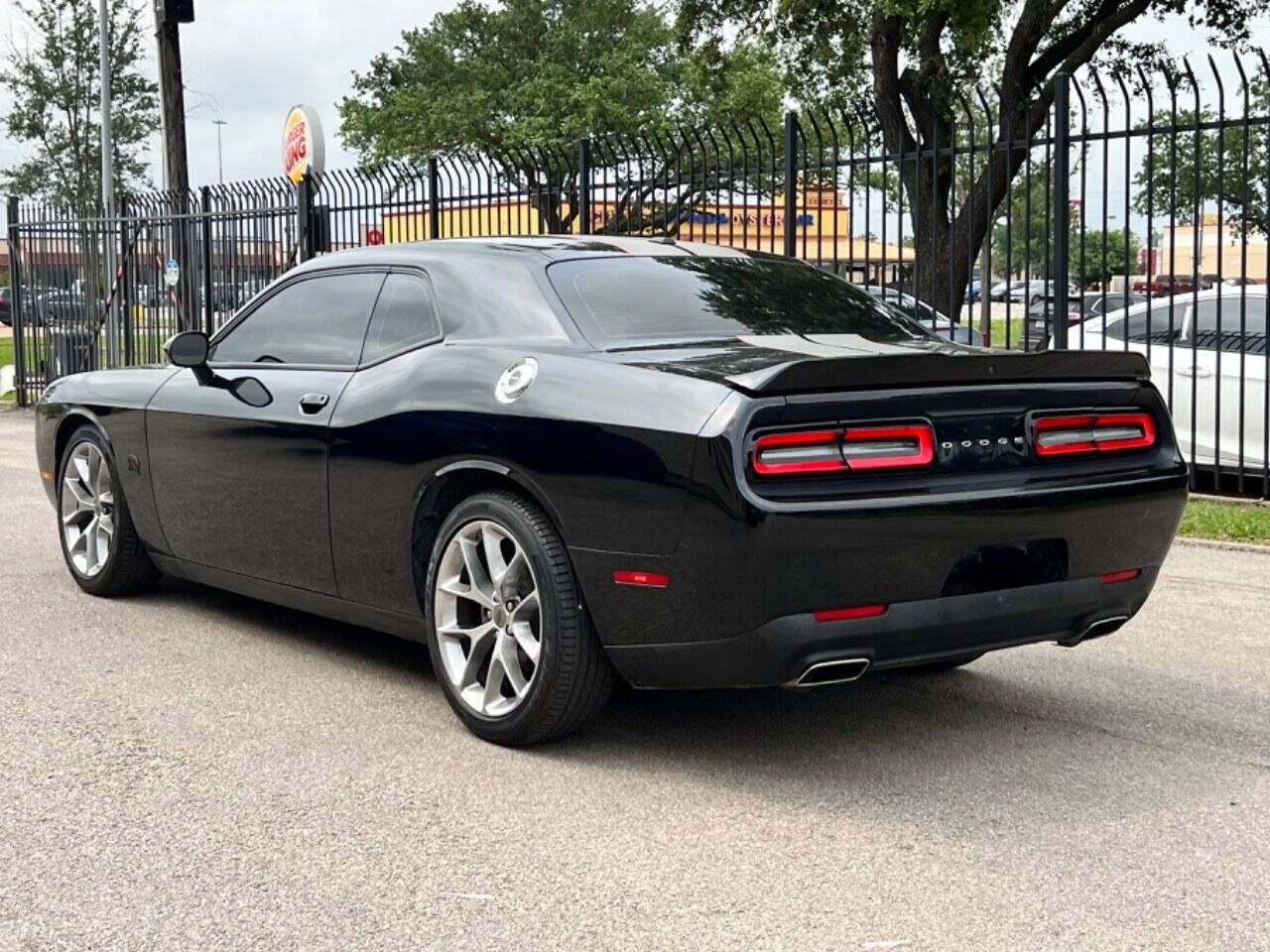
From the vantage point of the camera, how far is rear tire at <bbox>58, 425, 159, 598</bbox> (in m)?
6.91

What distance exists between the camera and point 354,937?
341cm

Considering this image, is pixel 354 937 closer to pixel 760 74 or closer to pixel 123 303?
pixel 123 303

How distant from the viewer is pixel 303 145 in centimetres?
1677

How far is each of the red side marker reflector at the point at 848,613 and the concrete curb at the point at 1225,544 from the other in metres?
5.32

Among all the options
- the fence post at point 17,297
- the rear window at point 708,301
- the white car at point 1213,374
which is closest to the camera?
the rear window at point 708,301

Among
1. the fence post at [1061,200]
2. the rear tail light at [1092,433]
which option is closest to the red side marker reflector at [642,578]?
Result: the rear tail light at [1092,433]

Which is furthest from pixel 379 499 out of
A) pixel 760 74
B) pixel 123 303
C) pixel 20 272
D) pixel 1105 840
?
pixel 760 74

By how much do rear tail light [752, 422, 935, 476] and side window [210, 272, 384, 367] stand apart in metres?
1.96

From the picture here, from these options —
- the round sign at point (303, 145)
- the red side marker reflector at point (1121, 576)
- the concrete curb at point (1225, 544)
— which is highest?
the round sign at point (303, 145)

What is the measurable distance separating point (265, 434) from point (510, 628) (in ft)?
4.95

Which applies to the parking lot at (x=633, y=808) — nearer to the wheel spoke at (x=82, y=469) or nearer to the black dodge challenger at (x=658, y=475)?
the black dodge challenger at (x=658, y=475)

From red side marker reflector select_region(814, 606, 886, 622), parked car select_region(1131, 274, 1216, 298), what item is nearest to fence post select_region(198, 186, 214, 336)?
parked car select_region(1131, 274, 1216, 298)

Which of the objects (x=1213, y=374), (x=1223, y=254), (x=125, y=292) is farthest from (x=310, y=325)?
(x=1223, y=254)

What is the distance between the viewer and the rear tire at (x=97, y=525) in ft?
22.7
